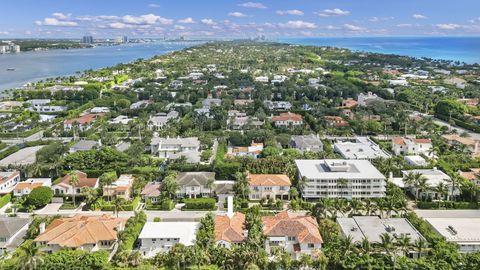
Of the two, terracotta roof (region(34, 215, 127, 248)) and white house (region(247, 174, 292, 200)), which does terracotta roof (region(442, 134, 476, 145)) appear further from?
terracotta roof (region(34, 215, 127, 248))

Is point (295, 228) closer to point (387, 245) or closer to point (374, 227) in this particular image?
point (374, 227)

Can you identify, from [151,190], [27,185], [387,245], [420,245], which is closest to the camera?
[387,245]

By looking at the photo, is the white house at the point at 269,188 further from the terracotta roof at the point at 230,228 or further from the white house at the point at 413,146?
the white house at the point at 413,146

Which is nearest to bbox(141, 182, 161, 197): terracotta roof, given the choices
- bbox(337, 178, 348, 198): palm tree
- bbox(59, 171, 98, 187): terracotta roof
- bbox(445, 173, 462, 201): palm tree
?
bbox(59, 171, 98, 187): terracotta roof

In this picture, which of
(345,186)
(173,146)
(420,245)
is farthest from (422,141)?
(173,146)

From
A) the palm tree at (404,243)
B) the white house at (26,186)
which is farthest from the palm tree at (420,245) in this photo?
the white house at (26,186)

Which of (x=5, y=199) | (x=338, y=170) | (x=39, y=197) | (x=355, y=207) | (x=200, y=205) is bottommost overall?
(x=5, y=199)
